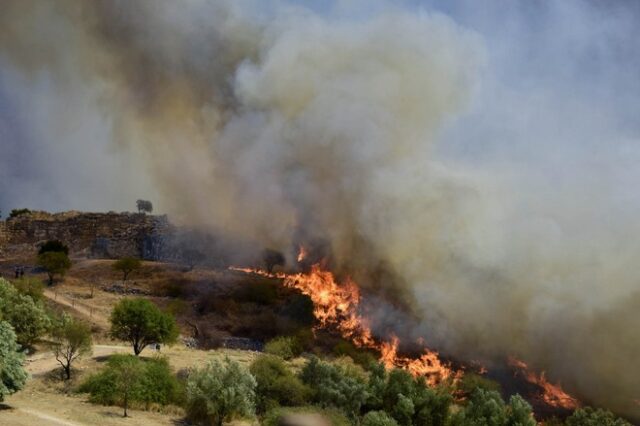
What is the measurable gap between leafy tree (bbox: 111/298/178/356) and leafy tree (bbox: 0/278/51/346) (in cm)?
358

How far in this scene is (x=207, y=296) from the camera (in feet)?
174

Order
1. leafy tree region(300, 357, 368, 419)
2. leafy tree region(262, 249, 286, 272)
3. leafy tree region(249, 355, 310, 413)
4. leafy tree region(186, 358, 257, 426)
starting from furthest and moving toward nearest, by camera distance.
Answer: leafy tree region(262, 249, 286, 272)
leafy tree region(300, 357, 368, 419)
leafy tree region(249, 355, 310, 413)
leafy tree region(186, 358, 257, 426)

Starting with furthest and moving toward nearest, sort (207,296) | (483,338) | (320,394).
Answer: (207,296), (483,338), (320,394)

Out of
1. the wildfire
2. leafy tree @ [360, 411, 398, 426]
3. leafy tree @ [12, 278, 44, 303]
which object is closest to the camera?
leafy tree @ [360, 411, 398, 426]

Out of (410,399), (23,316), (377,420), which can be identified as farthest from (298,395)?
(23,316)

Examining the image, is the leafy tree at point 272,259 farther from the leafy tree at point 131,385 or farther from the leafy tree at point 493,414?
the leafy tree at point 493,414

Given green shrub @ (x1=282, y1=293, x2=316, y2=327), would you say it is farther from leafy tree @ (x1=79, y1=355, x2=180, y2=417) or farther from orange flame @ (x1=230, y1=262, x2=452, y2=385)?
leafy tree @ (x1=79, y1=355, x2=180, y2=417)

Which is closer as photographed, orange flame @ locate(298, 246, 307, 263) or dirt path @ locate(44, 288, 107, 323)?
dirt path @ locate(44, 288, 107, 323)

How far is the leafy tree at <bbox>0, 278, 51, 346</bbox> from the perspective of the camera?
32.7 metres

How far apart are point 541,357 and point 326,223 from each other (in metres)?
16.3

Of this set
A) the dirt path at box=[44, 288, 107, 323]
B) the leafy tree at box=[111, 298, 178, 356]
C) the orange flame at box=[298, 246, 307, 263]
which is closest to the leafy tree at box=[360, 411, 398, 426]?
the leafy tree at box=[111, 298, 178, 356]

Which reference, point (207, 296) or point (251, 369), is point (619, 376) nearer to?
point (251, 369)

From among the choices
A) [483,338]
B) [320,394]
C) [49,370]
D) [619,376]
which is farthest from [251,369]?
[619,376]

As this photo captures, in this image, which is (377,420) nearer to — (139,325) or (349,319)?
(139,325)
